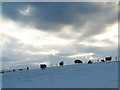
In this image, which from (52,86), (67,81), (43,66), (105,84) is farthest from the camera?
(43,66)

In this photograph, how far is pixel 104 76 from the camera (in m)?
26.5

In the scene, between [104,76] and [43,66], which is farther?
[43,66]

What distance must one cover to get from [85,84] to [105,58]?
28.2 metres

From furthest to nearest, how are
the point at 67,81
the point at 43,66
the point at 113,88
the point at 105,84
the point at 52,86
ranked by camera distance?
1. the point at 43,66
2. the point at 67,81
3. the point at 52,86
4. the point at 105,84
5. the point at 113,88

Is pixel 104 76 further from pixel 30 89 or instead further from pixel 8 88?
pixel 8 88

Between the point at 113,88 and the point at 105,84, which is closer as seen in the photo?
the point at 113,88

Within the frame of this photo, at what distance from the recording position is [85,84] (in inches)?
921

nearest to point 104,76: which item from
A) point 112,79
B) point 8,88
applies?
point 112,79

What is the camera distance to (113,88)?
21203mm

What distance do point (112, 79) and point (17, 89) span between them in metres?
10.1

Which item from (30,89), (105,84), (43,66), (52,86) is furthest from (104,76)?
(43,66)

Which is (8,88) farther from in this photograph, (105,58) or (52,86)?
(105,58)

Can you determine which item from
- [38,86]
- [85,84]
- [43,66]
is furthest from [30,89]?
[43,66]

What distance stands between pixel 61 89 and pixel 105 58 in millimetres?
29715
